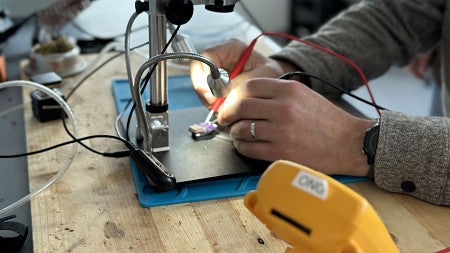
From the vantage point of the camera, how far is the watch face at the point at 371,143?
0.76 meters

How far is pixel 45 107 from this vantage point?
91cm

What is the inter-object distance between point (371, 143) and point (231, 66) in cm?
29

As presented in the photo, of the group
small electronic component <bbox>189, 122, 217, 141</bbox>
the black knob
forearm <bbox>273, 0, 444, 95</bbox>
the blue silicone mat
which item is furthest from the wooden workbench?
forearm <bbox>273, 0, 444, 95</bbox>

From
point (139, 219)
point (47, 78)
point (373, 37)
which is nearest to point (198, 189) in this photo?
point (139, 219)

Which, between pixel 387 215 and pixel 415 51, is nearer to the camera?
pixel 387 215

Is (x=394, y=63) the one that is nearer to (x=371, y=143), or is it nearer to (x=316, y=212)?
(x=371, y=143)

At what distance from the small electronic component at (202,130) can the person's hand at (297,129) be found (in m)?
0.07

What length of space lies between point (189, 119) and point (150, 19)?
0.22 m

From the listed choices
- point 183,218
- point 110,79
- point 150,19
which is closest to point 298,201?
point 183,218

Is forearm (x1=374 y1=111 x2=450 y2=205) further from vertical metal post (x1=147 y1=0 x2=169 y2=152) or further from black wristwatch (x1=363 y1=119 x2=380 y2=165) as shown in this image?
vertical metal post (x1=147 y1=0 x2=169 y2=152)

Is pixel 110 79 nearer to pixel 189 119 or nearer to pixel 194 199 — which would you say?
pixel 189 119

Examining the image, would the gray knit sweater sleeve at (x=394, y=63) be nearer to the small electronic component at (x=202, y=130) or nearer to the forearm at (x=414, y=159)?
the forearm at (x=414, y=159)

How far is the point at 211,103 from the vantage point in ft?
2.90

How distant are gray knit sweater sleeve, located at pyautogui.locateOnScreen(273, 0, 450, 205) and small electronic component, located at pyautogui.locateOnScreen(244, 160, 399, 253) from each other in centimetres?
29
